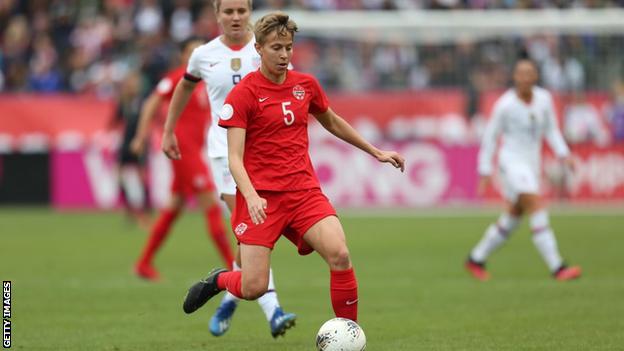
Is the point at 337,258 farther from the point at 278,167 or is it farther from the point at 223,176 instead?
the point at 223,176

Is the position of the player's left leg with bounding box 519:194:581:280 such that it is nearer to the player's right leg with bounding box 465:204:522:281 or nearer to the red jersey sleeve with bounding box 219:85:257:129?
the player's right leg with bounding box 465:204:522:281

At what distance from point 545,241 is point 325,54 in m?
14.1

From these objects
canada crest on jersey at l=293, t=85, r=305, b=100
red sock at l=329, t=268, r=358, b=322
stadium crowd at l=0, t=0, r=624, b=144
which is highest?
canada crest on jersey at l=293, t=85, r=305, b=100

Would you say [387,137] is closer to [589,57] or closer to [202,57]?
[589,57]

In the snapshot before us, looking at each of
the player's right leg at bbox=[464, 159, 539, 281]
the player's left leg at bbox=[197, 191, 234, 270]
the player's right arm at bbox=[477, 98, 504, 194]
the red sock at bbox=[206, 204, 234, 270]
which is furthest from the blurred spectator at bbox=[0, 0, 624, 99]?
the red sock at bbox=[206, 204, 234, 270]

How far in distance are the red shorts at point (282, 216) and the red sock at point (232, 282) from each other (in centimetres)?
35

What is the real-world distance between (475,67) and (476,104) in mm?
1088

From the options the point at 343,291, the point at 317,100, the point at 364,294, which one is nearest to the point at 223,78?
the point at 317,100

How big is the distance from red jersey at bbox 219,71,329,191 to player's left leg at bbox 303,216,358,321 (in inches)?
14.2

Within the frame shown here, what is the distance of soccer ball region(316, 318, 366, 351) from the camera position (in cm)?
807

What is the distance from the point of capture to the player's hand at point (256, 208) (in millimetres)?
7785

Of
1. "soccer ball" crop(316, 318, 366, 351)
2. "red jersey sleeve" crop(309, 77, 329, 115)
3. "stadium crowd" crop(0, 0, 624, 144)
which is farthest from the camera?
"stadium crowd" crop(0, 0, 624, 144)

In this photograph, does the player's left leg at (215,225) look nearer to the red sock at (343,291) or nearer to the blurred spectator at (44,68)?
the red sock at (343,291)

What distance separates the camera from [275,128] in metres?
8.44
